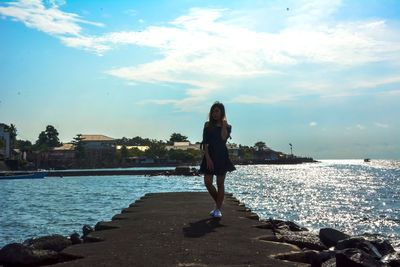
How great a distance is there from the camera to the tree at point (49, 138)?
7485 inches

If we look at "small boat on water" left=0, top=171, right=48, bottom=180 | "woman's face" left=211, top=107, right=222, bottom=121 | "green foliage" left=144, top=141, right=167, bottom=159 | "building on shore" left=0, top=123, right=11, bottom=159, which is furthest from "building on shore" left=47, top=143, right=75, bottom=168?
"woman's face" left=211, top=107, right=222, bottom=121

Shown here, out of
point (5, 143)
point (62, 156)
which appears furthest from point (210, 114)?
point (62, 156)

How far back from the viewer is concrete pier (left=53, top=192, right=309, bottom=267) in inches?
253

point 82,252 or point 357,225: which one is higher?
point 82,252

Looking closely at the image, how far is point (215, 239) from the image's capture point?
802cm

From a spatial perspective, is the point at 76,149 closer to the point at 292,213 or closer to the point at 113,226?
the point at 292,213

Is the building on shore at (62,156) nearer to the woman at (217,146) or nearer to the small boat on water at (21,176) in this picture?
the small boat on water at (21,176)

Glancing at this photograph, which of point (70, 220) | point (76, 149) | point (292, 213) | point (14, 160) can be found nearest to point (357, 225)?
point (292, 213)

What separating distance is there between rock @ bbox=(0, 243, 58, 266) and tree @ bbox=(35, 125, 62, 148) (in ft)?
611

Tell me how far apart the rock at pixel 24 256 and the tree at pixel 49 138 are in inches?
7335

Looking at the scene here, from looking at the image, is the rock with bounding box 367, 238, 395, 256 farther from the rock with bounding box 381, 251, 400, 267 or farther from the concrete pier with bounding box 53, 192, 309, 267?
the concrete pier with bounding box 53, 192, 309, 267

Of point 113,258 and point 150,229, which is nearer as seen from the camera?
point 113,258

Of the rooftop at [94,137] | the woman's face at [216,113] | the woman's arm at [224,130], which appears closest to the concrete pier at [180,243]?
the woman's arm at [224,130]

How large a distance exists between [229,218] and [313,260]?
2.74m
